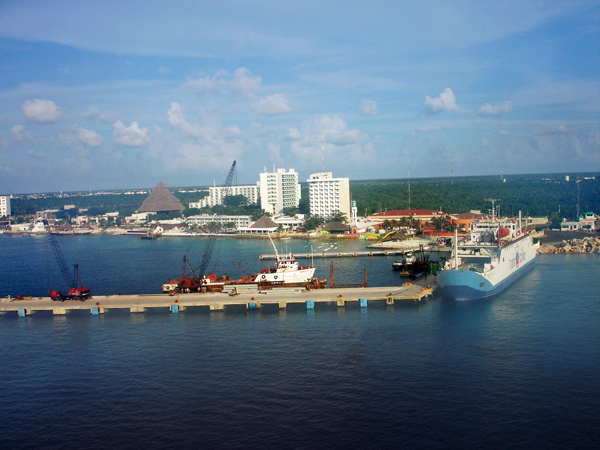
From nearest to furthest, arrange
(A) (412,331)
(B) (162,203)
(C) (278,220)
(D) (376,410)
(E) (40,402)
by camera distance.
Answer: (D) (376,410) → (E) (40,402) → (A) (412,331) → (C) (278,220) → (B) (162,203)

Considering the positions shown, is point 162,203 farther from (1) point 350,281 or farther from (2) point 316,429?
(2) point 316,429

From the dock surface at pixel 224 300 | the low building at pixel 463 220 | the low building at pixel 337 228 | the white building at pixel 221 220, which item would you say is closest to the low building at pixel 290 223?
the white building at pixel 221 220

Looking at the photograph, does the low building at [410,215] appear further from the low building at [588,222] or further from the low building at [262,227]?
the low building at [588,222]

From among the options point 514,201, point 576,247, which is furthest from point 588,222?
point 514,201

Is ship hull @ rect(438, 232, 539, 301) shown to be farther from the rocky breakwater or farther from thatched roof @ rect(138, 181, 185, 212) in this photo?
thatched roof @ rect(138, 181, 185, 212)

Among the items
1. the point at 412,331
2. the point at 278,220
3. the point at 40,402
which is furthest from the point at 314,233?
the point at 40,402
